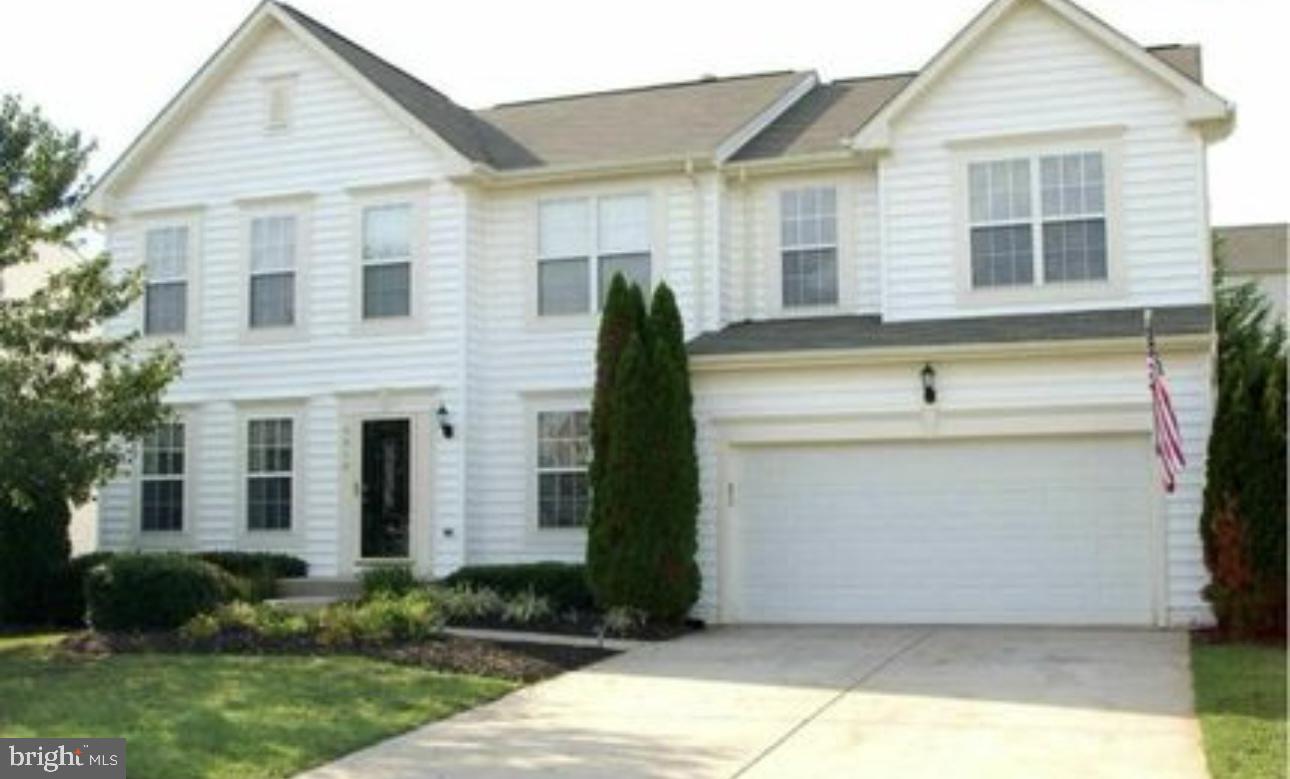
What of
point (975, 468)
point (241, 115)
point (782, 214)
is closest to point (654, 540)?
point (975, 468)

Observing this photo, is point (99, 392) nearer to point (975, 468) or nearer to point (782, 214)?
point (782, 214)

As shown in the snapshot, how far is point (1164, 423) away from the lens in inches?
600

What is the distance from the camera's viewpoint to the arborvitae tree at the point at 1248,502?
14.9m

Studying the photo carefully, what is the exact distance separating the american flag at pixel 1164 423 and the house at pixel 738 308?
0.24 m

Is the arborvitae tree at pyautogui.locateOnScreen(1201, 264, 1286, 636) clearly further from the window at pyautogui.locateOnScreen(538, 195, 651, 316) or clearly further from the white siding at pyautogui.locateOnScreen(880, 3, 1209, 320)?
the window at pyautogui.locateOnScreen(538, 195, 651, 316)

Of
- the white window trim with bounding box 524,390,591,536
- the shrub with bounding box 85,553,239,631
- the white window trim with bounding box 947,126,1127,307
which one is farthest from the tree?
the white window trim with bounding box 947,126,1127,307

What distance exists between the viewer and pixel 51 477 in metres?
15.7

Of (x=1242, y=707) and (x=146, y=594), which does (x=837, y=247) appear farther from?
(x=1242, y=707)

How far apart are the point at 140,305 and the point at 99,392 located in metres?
5.64

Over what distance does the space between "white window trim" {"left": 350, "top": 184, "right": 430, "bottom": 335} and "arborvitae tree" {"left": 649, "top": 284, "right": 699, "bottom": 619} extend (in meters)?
3.99

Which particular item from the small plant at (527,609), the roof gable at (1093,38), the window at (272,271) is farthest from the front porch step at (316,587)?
the roof gable at (1093,38)

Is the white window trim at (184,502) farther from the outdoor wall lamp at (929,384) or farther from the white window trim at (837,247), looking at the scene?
the outdoor wall lamp at (929,384)

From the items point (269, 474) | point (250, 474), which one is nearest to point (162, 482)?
point (250, 474)

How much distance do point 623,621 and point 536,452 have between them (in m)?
3.97
